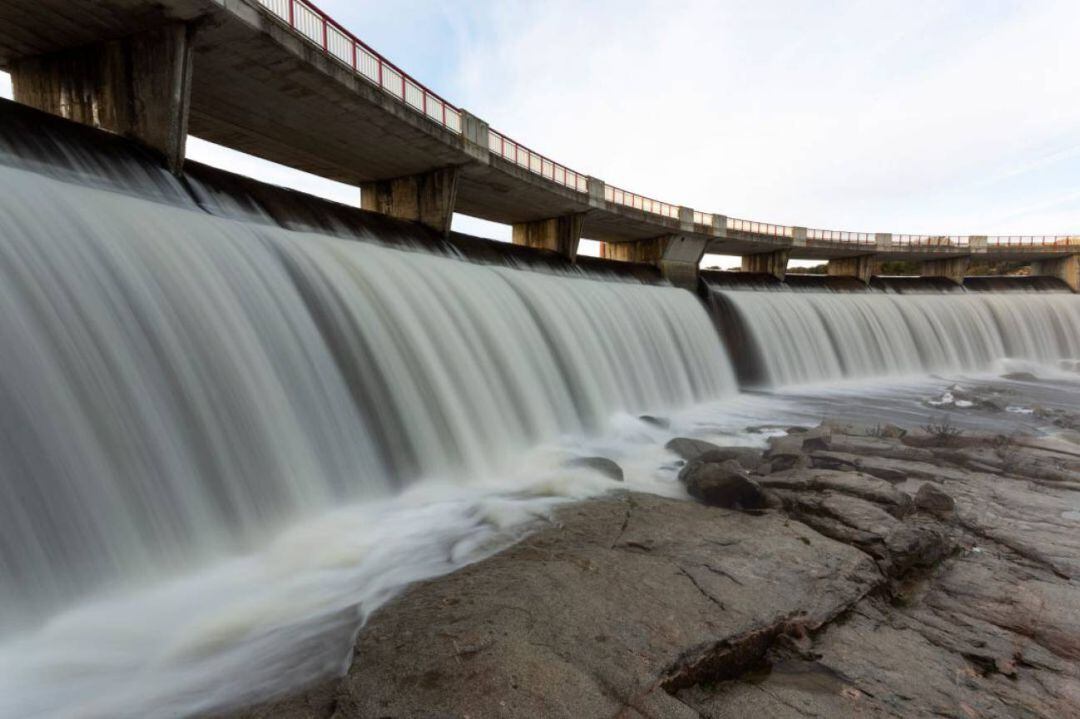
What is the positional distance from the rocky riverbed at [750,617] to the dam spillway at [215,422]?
664mm

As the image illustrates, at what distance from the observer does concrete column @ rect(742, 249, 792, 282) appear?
26.8m

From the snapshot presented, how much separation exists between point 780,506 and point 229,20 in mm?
9075

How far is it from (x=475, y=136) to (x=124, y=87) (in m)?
6.78

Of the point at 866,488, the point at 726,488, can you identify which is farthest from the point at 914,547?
the point at 726,488

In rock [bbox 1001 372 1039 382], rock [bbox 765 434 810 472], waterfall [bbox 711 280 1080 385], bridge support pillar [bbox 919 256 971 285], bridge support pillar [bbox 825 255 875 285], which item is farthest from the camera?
bridge support pillar [bbox 919 256 971 285]

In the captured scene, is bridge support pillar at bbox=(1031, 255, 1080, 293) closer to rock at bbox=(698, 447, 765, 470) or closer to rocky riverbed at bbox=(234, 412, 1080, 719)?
rocky riverbed at bbox=(234, 412, 1080, 719)

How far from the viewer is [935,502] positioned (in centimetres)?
509

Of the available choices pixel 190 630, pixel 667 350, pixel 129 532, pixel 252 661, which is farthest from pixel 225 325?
pixel 667 350

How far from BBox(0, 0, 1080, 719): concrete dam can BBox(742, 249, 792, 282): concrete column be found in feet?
51.8

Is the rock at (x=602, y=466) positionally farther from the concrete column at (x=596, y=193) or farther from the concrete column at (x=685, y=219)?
the concrete column at (x=685, y=219)

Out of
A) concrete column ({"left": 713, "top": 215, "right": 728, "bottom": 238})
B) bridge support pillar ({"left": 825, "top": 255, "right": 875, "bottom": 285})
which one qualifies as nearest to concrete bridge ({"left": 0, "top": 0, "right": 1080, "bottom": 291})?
concrete column ({"left": 713, "top": 215, "right": 728, "bottom": 238})

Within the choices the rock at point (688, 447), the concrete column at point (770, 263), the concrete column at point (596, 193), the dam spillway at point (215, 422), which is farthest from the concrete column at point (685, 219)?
the rock at point (688, 447)

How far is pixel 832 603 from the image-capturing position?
3344mm

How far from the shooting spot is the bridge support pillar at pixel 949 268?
3189 centimetres
